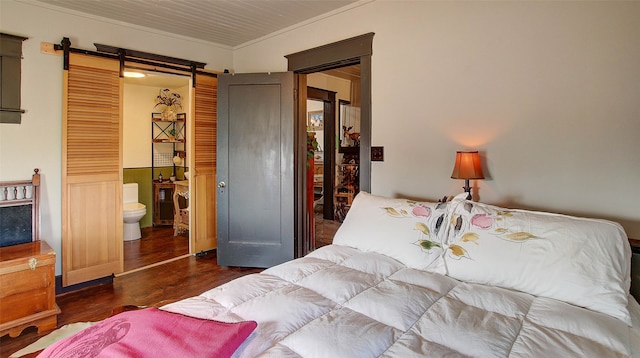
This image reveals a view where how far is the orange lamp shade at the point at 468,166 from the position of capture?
7.15ft

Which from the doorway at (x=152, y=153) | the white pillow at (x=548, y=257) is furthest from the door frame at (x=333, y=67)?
the doorway at (x=152, y=153)

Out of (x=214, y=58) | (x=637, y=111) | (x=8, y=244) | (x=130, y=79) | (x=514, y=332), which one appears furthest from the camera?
(x=130, y=79)

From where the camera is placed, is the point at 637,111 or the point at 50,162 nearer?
the point at 637,111

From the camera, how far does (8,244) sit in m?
2.74

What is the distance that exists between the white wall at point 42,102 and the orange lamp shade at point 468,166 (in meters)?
3.30

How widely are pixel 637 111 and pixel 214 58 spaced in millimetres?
3901

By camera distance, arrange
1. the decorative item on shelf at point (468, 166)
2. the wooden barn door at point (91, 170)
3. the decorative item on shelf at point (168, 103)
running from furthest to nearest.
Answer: the decorative item on shelf at point (168, 103) → the wooden barn door at point (91, 170) → the decorative item on shelf at point (468, 166)

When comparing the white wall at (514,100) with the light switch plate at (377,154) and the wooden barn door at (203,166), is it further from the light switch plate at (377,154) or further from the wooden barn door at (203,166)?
the wooden barn door at (203,166)

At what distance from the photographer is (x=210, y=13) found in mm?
3203

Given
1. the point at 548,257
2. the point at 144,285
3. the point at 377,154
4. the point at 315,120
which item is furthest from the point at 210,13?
the point at 315,120

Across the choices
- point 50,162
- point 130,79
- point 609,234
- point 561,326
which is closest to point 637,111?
point 609,234

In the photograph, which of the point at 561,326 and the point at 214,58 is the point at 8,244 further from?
the point at 561,326

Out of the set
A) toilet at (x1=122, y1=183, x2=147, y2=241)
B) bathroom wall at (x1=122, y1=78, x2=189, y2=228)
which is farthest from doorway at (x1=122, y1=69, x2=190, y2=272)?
toilet at (x1=122, y1=183, x2=147, y2=241)

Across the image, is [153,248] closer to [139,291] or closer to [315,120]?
[139,291]
